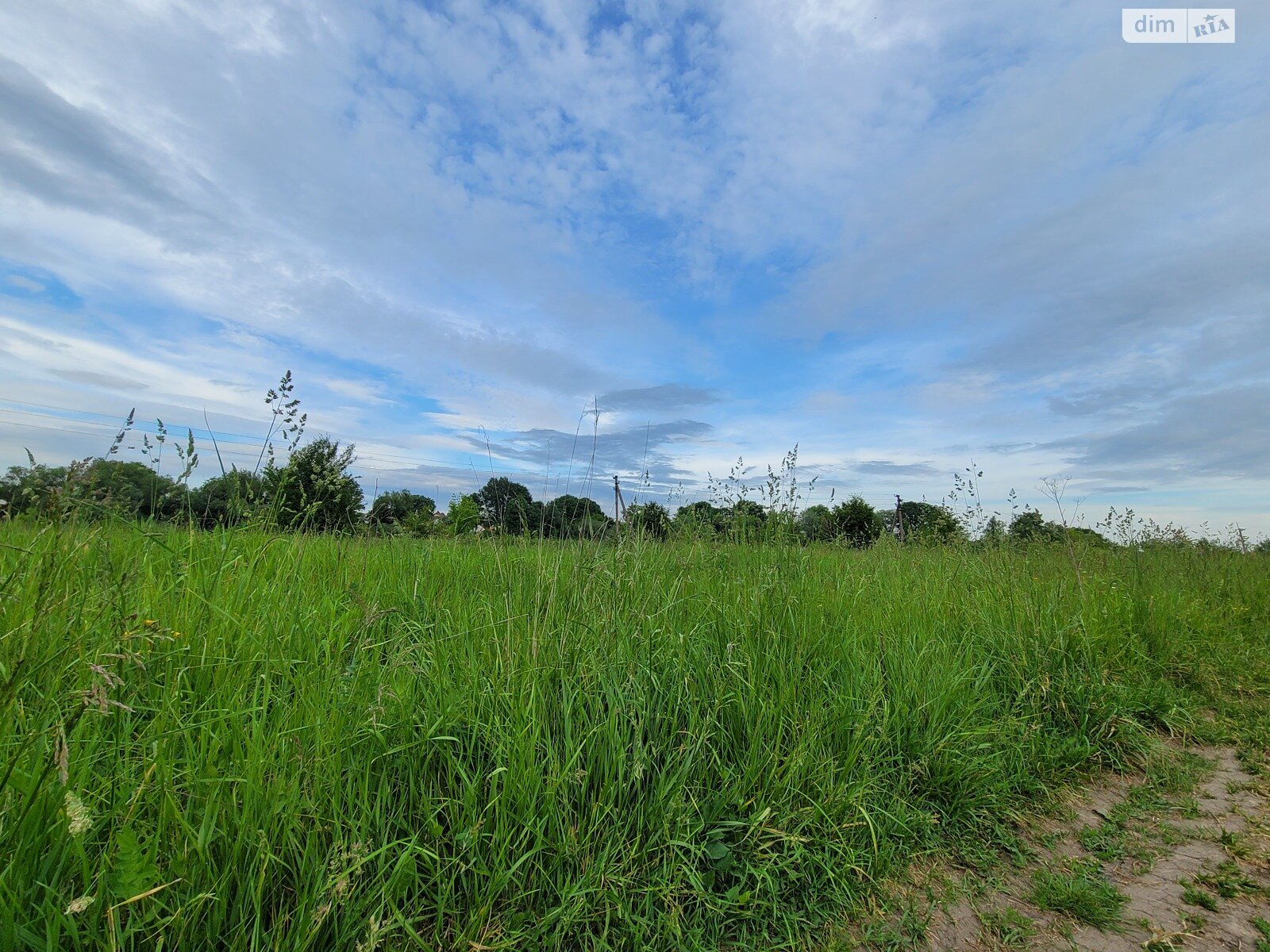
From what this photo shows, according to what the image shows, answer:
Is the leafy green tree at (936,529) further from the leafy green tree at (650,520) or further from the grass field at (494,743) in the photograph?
the leafy green tree at (650,520)

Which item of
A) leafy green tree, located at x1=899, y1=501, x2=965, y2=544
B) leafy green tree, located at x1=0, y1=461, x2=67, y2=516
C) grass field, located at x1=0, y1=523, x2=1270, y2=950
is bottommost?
grass field, located at x1=0, y1=523, x2=1270, y2=950

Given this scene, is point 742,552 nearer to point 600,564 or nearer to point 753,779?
point 600,564

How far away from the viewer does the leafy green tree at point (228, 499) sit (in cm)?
336

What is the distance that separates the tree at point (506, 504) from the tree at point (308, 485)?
3.34ft

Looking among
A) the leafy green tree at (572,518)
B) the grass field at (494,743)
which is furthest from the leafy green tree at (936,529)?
the leafy green tree at (572,518)

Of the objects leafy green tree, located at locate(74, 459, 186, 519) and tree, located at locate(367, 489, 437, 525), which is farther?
tree, located at locate(367, 489, 437, 525)

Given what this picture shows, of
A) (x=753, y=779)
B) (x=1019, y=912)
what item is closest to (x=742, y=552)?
(x=753, y=779)

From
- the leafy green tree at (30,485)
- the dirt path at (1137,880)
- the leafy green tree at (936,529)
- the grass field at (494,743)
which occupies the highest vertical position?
the leafy green tree at (936,529)

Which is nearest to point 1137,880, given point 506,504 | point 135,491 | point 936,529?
point 506,504

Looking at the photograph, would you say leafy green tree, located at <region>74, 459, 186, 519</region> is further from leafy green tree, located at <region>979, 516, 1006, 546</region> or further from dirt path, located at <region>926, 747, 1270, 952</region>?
leafy green tree, located at <region>979, 516, 1006, 546</region>

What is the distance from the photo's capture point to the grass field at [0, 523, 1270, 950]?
154 cm

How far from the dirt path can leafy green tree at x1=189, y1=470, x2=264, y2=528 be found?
3898mm

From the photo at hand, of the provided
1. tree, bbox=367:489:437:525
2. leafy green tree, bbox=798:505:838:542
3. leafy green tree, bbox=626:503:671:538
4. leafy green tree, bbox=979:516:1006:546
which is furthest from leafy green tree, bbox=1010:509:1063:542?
tree, bbox=367:489:437:525

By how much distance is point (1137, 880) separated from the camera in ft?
8.01
